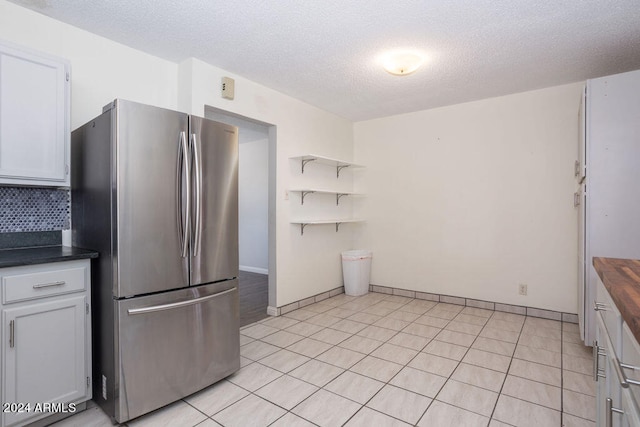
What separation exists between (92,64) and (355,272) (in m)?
3.47

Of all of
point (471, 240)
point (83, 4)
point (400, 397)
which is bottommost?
point (400, 397)

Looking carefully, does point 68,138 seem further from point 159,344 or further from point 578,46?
point 578,46

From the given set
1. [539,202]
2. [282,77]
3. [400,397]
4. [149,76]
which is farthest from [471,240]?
[149,76]

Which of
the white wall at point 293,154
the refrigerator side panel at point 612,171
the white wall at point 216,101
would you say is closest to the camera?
the white wall at point 216,101

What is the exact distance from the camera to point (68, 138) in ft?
6.95

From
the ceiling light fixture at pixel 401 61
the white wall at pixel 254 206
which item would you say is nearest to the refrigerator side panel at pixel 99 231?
the ceiling light fixture at pixel 401 61

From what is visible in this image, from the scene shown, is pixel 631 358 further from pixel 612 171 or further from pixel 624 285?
pixel 612 171

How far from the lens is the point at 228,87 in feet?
9.96

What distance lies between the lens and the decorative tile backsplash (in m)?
2.11

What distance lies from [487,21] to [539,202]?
213 centimetres

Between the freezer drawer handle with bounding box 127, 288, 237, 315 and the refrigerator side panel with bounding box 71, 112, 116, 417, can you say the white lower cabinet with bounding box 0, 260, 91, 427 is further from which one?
the freezer drawer handle with bounding box 127, 288, 237, 315

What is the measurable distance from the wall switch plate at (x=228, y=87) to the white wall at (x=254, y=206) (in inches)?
114

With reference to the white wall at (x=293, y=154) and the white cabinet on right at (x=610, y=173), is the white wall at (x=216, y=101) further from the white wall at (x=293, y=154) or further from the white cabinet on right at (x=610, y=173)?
the white cabinet on right at (x=610, y=173)

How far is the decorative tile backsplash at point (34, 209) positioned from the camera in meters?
2.11
